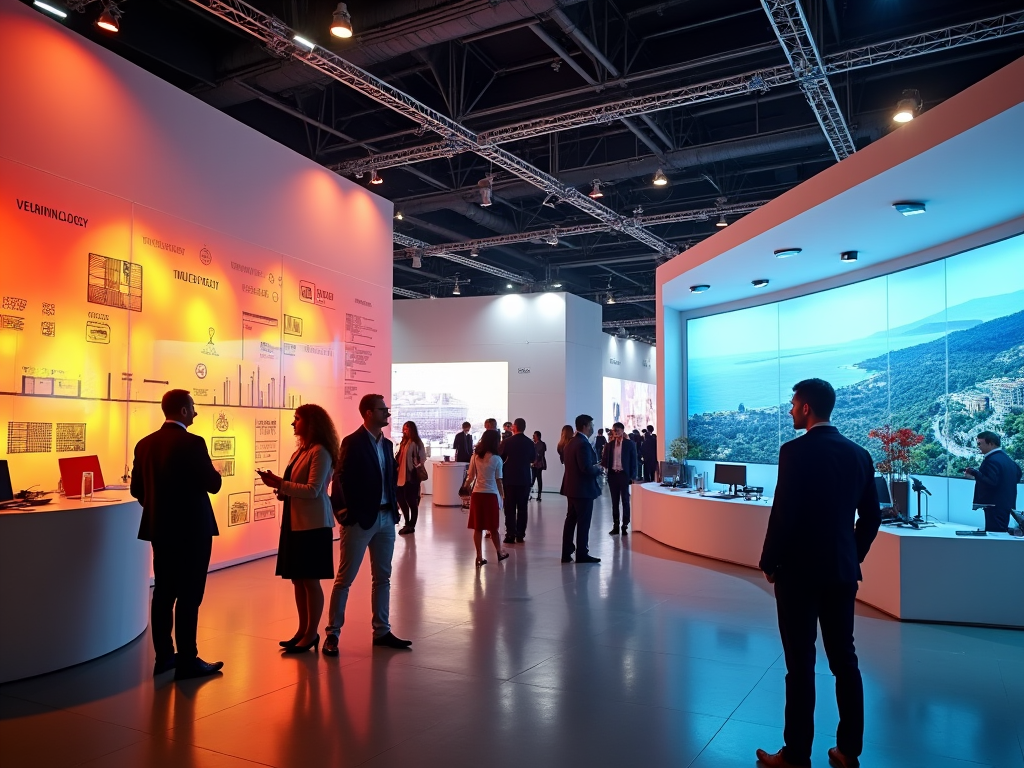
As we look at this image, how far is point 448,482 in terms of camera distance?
47.8 feet

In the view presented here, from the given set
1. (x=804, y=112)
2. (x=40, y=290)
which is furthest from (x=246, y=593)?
(x=804, y=112)

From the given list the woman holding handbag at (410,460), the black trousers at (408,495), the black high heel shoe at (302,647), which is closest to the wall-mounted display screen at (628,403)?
the black trousers at (408,495)

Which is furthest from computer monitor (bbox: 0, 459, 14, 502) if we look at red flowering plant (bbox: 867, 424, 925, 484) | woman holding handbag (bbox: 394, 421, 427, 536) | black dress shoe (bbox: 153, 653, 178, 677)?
red flowering plant (bbox: 867, 424, 925, 484)

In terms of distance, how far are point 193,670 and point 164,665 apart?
222 mm

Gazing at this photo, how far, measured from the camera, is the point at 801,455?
334 centimetres

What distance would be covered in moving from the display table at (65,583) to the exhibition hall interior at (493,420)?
23 mm

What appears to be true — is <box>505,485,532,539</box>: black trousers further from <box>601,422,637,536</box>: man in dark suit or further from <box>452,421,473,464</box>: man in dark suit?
<box>452,421,473,464</box>: man in dark suit

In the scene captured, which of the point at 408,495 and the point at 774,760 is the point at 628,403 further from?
the point at 774,760

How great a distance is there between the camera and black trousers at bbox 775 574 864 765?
3.27 metres

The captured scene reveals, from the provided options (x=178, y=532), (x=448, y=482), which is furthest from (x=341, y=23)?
(x=448, y=482)

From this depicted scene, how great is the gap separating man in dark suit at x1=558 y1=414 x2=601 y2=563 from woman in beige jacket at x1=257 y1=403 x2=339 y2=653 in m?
3.66

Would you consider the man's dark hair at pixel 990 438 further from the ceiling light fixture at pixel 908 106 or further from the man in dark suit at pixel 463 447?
the man in dark suit at pixel 463 447

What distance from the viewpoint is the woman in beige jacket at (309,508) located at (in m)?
4.74

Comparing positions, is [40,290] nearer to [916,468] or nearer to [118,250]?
[118,250]
